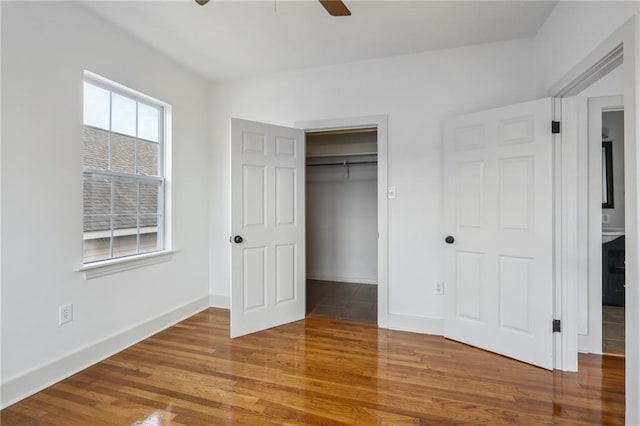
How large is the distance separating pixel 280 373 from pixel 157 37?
306 cm

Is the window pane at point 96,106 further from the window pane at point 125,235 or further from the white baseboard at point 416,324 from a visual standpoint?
the white baseboard at point 416,324

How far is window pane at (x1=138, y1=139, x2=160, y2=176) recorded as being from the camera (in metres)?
3.04

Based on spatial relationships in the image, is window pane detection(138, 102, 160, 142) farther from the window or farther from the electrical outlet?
the electrical outlet

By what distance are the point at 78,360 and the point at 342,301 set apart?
2.75 metres

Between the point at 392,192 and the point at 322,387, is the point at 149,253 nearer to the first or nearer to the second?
the point at 322,387

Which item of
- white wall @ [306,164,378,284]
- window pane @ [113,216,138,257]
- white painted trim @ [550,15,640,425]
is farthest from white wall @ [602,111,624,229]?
window pane @ [113,216,138,257]

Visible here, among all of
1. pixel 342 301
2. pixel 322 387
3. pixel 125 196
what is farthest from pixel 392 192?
pixel 125 196

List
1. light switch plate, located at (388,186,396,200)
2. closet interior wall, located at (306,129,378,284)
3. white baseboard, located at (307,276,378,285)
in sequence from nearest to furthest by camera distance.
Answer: light switch plate, located at (388,186,396,200) → closet interior wall, located at (306,129,378,284) → white baseboard, located at (307,276,378,285)

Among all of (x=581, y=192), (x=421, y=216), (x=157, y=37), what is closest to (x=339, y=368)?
(x=421, y=216)

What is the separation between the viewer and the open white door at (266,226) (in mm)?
3023

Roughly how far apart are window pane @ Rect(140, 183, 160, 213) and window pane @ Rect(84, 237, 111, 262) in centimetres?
48

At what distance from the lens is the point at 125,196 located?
2881 mm

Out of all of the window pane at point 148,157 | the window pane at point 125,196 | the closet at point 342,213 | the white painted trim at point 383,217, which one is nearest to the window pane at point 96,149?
the window pane at point 125,196

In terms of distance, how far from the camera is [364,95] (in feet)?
10.9
